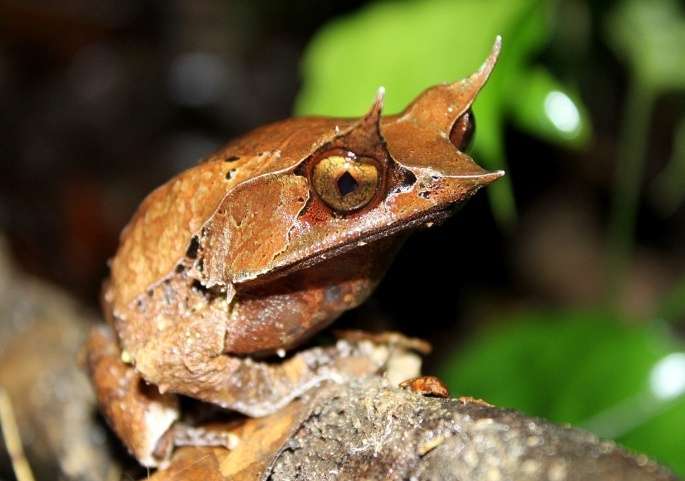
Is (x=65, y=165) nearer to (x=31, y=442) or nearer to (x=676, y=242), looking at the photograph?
(x=31, y=442)

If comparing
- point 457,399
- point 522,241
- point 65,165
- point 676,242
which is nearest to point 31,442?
point 457,399

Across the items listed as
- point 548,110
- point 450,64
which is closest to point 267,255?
point 450,64

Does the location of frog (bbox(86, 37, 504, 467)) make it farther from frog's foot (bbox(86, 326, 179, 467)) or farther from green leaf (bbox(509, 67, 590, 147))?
green leaf (bbox(509, 67, 590, 147))

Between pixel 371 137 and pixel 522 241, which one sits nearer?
pixel 371 137

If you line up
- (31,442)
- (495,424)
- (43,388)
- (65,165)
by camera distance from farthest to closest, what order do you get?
1. (65,165)
2. (43,388)
3. (31,442)
4. (495,424)

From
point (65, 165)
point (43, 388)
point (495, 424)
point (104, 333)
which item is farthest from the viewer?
point (65, 165)
